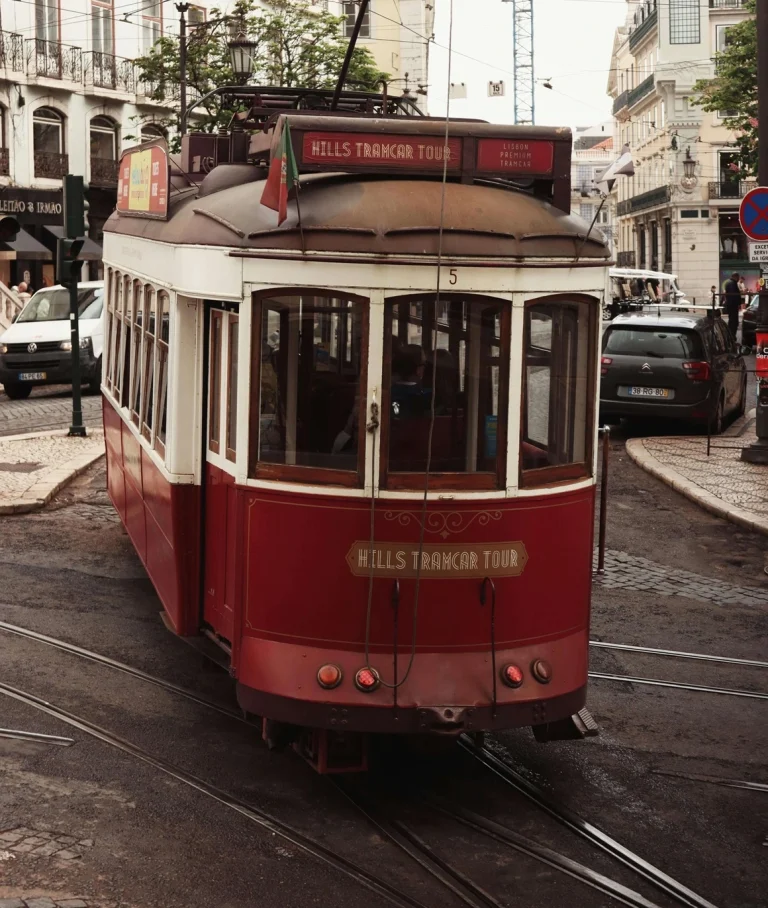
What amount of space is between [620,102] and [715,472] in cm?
7739

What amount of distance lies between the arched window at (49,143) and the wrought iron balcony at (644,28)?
3781cm

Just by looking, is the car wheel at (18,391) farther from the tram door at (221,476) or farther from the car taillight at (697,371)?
the tram door at (221,476)

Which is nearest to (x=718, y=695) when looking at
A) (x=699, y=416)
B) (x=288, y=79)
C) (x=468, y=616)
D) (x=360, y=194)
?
(x=468, y=616)

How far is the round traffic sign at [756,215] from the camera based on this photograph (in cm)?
1542

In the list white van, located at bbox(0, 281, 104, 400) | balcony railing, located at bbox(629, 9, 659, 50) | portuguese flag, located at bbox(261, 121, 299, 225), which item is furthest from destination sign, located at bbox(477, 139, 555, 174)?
balcony railing, located at bbox(629, 9, 659, 50)

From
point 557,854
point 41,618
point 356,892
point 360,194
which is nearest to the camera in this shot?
point 356,892

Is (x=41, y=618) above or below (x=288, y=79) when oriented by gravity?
below

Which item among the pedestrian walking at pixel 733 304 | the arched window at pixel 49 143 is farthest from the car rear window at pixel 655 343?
the arched window at pixel 49 143

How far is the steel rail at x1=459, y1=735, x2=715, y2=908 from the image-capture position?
19.3 feet

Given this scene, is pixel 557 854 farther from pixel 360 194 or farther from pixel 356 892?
pixel 360 194

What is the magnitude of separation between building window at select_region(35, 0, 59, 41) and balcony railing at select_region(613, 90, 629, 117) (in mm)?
47199

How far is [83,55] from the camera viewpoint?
47.5 m

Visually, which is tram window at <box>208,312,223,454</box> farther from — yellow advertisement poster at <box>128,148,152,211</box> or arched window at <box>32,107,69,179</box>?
arched window at <box>32,107,69,179</box>

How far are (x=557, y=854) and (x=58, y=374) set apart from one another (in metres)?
19.9
